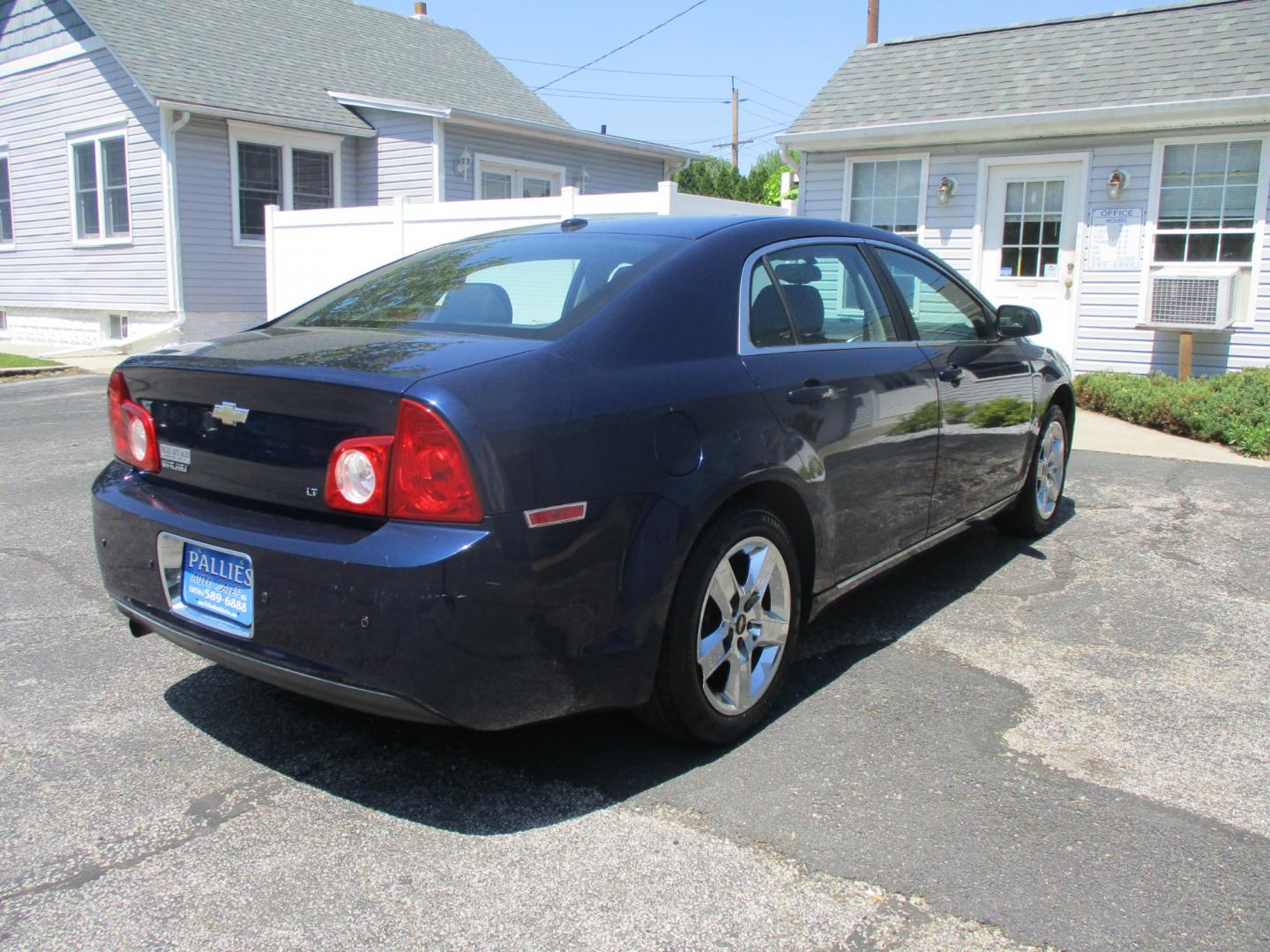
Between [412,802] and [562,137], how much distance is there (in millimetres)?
15829

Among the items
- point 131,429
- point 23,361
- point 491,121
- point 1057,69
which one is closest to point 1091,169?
point 1057,69

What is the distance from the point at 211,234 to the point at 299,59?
156 inches

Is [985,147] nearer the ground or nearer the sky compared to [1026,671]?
nearer the sky

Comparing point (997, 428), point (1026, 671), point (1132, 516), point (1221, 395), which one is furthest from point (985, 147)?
point (1026, 671)

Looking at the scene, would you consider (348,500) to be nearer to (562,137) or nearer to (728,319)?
(728,319)

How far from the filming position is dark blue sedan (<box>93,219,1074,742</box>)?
2551mm

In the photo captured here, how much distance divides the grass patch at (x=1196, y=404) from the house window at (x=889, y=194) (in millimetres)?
3107

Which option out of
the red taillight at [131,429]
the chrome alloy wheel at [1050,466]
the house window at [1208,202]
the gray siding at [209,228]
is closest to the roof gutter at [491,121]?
the gray siding at [209,228]

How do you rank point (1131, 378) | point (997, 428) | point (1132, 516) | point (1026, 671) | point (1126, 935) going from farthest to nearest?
point (1131, 378), point (1132, 516), point (997, 428), point (1026, 671), point (1126, 935)

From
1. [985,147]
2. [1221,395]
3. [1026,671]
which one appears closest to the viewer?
[1026,671]

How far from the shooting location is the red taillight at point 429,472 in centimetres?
252

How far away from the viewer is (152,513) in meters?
3.02

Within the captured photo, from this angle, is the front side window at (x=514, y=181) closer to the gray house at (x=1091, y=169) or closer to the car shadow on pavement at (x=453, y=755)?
the gray house at (x=1091, y=169)

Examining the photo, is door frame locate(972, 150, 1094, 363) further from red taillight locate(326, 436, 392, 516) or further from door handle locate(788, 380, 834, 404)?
red taillight locate(326, 436, 392, 516)
